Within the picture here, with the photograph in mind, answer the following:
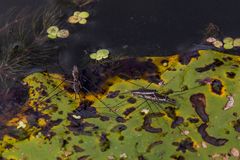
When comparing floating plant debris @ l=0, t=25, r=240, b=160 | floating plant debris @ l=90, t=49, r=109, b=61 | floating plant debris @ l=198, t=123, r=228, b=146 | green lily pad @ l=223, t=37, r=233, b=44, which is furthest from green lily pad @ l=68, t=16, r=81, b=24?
floating plant debris @ l=198, t=123, r=228, b=146

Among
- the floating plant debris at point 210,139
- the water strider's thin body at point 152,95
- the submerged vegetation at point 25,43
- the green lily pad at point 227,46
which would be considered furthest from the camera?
the submerged vegetation at point 25,43

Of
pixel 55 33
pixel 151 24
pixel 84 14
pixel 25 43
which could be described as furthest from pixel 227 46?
pixel 25 43

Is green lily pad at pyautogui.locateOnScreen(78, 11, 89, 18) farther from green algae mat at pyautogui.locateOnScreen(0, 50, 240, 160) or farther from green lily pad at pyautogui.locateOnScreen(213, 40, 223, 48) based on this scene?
green lily pad at pyautogui.locateOnScreen(213, 40, 223, 48)

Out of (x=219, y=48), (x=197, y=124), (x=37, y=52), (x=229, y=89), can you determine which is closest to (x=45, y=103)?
(x=37, y=52)

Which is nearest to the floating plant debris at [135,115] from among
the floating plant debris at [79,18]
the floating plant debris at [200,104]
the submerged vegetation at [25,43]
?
the floating plant debris at [200,104]

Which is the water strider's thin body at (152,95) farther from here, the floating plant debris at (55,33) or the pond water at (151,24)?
the floating plant debris at (55,33)
